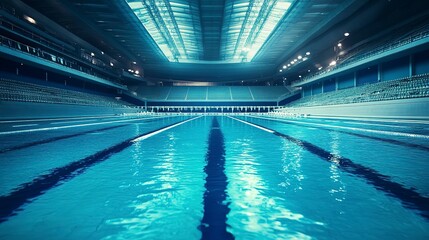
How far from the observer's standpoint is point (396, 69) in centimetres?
2055

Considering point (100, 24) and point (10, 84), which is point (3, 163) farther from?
point (100, 24)

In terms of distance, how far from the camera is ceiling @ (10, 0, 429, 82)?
17703mm

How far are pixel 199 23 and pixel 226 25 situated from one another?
249 centimetres

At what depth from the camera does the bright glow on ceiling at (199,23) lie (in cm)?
1817

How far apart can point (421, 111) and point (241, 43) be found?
19.5 m

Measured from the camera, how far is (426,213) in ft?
5.05

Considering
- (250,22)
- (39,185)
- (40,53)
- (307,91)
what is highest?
(250,22)

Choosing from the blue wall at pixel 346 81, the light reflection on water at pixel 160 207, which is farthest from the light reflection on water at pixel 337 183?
the blue wall at pixel 346 81

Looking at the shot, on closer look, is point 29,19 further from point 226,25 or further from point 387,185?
point 387,185

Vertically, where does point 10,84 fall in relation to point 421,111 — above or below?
above

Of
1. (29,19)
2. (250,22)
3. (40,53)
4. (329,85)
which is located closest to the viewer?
(29,19)

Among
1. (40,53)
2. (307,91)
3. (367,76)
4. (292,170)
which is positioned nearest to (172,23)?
(40,53)

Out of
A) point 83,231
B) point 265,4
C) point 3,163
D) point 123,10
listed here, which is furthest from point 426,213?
point 123,10

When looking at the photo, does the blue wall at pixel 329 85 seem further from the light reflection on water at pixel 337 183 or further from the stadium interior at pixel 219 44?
the light reflection on water at pixel 337 183
